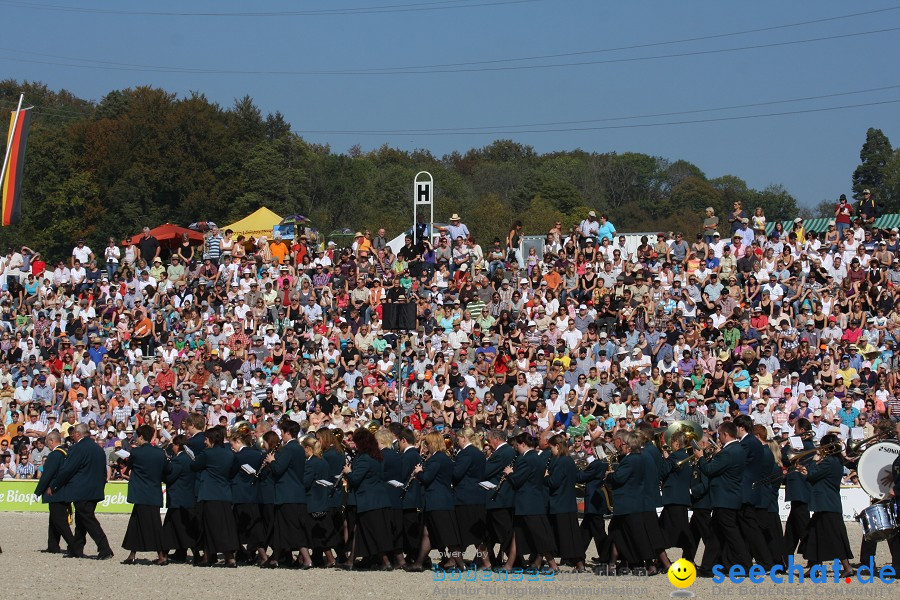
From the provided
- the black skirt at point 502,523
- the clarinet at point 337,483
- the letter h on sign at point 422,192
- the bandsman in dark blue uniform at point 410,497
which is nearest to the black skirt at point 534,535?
the black skirt at point 502,523

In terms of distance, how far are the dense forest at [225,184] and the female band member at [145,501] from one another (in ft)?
157

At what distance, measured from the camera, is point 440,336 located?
24.5 meters

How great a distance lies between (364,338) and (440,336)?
5.34ft

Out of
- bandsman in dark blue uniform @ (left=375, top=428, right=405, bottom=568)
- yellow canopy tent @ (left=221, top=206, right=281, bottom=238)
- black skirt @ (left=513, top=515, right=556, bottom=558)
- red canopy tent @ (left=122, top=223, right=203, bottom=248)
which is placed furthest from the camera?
yellow canopy tent @ (left=221, top=206, right=281, bottom=238)

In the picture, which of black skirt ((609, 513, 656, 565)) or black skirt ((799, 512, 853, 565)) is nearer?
black skirt ((799, 512, 853, 565))

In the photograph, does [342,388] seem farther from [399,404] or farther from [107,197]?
[107,197]

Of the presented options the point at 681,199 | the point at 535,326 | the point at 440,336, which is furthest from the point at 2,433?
the point at 681,199

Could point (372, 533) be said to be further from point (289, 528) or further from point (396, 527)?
point (289, 528)

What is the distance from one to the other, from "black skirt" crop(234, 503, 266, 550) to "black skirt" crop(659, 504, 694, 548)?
4468 millimetres

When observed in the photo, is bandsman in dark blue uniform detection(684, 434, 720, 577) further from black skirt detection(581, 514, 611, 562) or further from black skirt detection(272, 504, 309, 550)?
black skirt detection(272, 504, 309, 550)

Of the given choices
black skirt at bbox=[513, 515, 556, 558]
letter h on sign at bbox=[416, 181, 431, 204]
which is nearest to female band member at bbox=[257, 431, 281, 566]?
black skirt at bbox=[513, 515, 556, 558]

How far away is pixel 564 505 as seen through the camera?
13.1 m

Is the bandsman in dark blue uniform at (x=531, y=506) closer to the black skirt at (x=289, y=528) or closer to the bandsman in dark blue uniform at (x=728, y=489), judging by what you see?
the bandsman in dark blue uniform at (x=728, y=489)

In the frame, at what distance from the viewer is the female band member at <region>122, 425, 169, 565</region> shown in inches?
539
